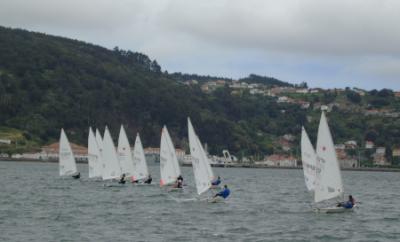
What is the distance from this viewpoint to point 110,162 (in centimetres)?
8525

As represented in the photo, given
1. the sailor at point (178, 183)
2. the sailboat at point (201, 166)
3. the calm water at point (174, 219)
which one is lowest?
the calm water at point (174, 219)

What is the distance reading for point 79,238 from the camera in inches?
1674

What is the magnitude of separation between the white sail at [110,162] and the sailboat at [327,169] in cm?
3455

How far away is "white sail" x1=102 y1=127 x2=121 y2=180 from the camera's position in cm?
8512

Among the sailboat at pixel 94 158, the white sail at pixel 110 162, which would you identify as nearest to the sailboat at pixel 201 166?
the white sail at pixel 110 162

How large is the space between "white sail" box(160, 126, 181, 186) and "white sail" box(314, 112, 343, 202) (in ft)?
67.6

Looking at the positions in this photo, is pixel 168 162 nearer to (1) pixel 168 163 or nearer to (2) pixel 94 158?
(1) pixel 168 163

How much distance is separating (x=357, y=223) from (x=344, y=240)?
285 inches

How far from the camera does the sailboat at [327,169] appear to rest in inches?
2087

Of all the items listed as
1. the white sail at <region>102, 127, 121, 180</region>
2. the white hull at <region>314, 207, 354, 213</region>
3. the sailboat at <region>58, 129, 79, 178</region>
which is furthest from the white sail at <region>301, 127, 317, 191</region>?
the sailboat at <region>58, 129, 79, 178</region>

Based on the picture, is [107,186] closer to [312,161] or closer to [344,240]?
[312,161]

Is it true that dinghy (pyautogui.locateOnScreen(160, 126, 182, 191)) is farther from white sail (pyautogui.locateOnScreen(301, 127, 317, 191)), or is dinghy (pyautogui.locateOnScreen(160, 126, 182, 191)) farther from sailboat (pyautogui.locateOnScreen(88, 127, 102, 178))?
sailboat (pyautogui.locateOnScreen(88, 127, 102, 178))

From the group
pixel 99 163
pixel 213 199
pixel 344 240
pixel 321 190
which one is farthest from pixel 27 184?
pixel 344 240

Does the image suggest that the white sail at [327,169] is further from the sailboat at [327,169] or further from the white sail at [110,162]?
the white sail at [110,162]
